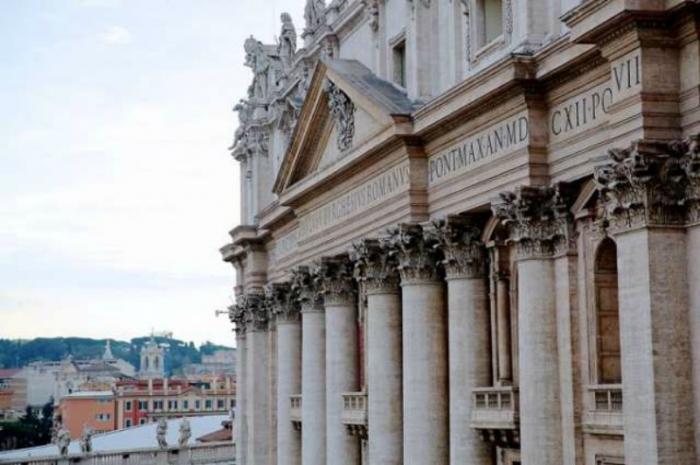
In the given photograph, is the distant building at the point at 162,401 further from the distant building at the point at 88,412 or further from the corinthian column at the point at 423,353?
the corinthian column at the point at 423,353

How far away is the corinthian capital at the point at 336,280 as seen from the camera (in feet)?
109

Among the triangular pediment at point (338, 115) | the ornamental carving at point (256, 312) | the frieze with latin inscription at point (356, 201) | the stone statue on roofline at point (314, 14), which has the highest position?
the stone statue on roofline at point (314, 14)

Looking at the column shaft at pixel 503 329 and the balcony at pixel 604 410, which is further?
the column shaft at pixel 503 329

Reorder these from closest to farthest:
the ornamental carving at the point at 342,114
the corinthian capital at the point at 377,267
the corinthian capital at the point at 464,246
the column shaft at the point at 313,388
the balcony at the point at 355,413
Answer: the corinthian capital at the point at 464,246 < the corinthian capital at the point at 377,267 < the ornamental carving at the point at 342,114 < the balcony at the point at 355,413 < the column shaft at the point at 313,388

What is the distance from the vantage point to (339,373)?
33.4 meters

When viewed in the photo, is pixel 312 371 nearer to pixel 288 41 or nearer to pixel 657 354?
pixel 288 41

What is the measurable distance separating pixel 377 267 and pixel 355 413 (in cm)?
412

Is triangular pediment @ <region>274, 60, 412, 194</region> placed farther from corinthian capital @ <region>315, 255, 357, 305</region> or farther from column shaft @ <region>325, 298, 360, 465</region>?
column shaft @ <region>325, 298, 360, 465</region>

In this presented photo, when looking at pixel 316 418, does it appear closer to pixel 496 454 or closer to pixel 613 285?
pixel 496 454

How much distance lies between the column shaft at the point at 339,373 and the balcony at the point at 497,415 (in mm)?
7795

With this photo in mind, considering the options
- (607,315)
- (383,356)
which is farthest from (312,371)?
(607,315)

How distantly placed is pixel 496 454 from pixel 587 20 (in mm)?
9354

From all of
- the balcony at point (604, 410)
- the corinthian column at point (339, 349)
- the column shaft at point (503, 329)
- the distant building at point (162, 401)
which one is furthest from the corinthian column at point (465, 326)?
the distant building at point (162, 401)

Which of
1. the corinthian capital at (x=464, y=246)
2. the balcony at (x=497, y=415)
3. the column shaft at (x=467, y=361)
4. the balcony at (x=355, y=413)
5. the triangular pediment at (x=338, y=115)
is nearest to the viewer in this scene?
the balcony at (x=497, y=415)
